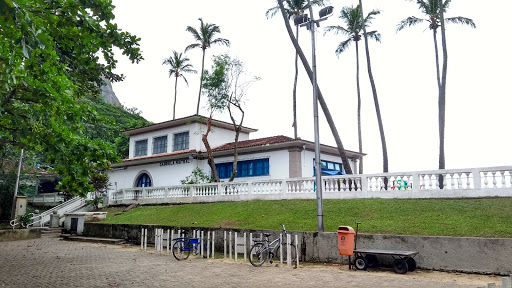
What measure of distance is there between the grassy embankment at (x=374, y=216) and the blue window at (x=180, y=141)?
10.1m

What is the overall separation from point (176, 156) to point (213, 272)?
18916 millimetres

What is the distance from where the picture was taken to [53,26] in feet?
28.4

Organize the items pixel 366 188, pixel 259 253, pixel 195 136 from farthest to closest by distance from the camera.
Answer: pixel 195 136 < pixel 366 188 < pixel 259 253

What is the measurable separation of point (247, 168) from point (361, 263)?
16.5m

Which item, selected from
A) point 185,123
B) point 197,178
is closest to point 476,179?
point 197,178

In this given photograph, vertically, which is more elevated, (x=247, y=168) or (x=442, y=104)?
(x=442, y=104)

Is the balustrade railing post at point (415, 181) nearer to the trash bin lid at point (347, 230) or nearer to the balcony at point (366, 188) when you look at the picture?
the balcony at point (366, 188)

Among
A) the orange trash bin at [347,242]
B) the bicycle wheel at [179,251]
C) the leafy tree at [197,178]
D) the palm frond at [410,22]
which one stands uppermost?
the palm frond at [410,22]

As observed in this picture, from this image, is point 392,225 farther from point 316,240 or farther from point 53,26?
point 53,26

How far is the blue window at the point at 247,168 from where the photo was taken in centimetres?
2462

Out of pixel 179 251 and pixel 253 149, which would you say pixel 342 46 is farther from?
pixel 179 251

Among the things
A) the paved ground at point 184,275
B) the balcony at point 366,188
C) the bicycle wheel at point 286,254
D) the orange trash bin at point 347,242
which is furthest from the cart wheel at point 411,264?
the balcony at point 366,188

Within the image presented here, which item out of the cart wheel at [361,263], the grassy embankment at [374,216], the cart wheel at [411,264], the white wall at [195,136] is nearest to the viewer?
the cart wheel at [411,264]

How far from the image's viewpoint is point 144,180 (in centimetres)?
3058
